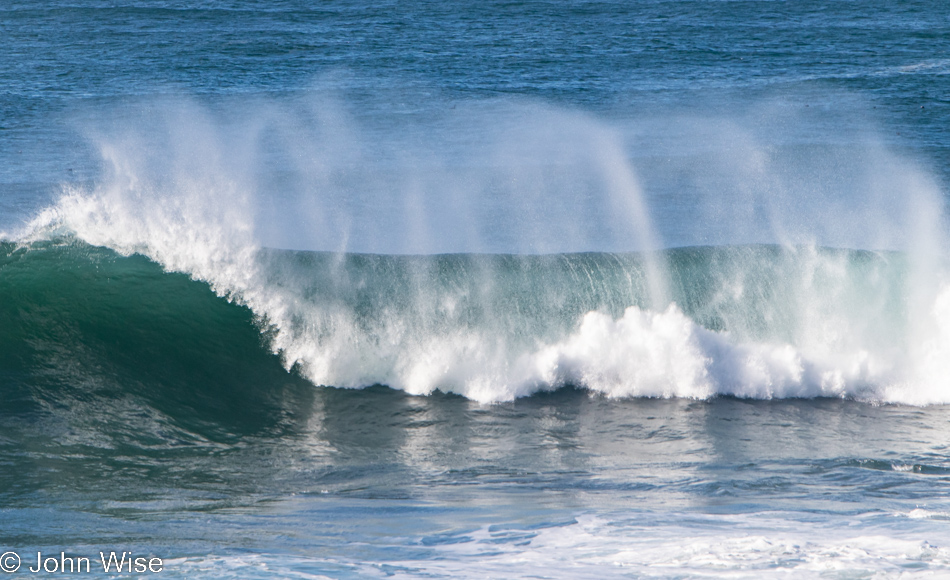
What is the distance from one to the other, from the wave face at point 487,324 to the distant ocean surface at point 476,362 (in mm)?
35

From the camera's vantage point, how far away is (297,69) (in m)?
27.1

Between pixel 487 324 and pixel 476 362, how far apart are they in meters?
0.56

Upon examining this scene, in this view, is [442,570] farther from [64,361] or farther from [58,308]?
[58,308]

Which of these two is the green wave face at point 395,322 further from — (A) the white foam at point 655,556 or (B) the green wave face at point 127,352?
(A) the white foam at point 655,556

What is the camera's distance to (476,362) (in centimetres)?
945

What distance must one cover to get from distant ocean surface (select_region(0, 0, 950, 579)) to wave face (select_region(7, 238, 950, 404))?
0.03 m

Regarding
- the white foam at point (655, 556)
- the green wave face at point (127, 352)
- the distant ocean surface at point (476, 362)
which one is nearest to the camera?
the white foam at point (655, 556)

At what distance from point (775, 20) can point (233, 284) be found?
28.6 m

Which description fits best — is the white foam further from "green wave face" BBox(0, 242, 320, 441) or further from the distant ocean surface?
"green wave face" BBox(0, 242, 320, 441)

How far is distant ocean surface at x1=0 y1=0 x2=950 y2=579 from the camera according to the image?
6117mm

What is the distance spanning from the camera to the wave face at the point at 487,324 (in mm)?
9336

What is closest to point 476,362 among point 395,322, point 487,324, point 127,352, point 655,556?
point 487,324

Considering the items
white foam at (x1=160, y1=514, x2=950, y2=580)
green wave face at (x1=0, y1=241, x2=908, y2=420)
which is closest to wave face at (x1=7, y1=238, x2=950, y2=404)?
green wave face at (x1=0, y1=241, x2=908, y2=420)

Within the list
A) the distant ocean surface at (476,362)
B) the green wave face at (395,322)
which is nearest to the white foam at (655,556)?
the distant ocean surface at (476,362)
